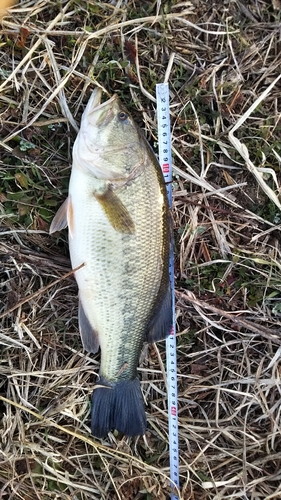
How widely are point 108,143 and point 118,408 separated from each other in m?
1.53

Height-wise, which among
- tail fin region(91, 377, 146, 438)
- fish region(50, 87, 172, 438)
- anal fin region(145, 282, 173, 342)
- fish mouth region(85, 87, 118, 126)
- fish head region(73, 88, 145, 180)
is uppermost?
fish mouth region(85, 87, 118, 126)

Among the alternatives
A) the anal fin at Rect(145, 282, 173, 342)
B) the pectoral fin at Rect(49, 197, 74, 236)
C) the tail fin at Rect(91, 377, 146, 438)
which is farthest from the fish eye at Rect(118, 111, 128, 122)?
the tail fin at Rect(91, 377, 146, 438)

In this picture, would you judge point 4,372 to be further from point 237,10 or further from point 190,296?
point 237,10

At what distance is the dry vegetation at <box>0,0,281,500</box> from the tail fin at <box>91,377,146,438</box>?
0.42 feet

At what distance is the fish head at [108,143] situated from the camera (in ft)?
8.00

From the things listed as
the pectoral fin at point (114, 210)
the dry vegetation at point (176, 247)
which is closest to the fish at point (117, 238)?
the pectoral fin at point (114, 210)

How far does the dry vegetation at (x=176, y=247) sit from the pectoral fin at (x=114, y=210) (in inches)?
17.5

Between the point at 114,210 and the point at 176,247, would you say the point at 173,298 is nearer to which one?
the point at 176,247

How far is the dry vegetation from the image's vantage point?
2.72m

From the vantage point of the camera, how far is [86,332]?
2.62 metres

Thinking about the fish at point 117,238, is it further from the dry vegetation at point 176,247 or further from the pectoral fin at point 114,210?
the dry vegetation at point 176,247

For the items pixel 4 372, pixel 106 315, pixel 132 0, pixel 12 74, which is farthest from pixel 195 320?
pixel 132 0

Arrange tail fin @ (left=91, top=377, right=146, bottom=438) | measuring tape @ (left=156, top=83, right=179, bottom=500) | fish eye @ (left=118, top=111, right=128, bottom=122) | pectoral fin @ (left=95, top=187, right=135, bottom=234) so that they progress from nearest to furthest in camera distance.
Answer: pectoral fin @ (left=95, top=187, right=135, bottom=234), fish eye @ (left=118, top=111, right=128, bottom=122), tail fin @ (left=91, top=377, right=146, bottom=438), measuring tape @ (left=156, top=83, right=179, bottom=500)

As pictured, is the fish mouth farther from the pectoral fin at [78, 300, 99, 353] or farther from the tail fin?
the tail fin
